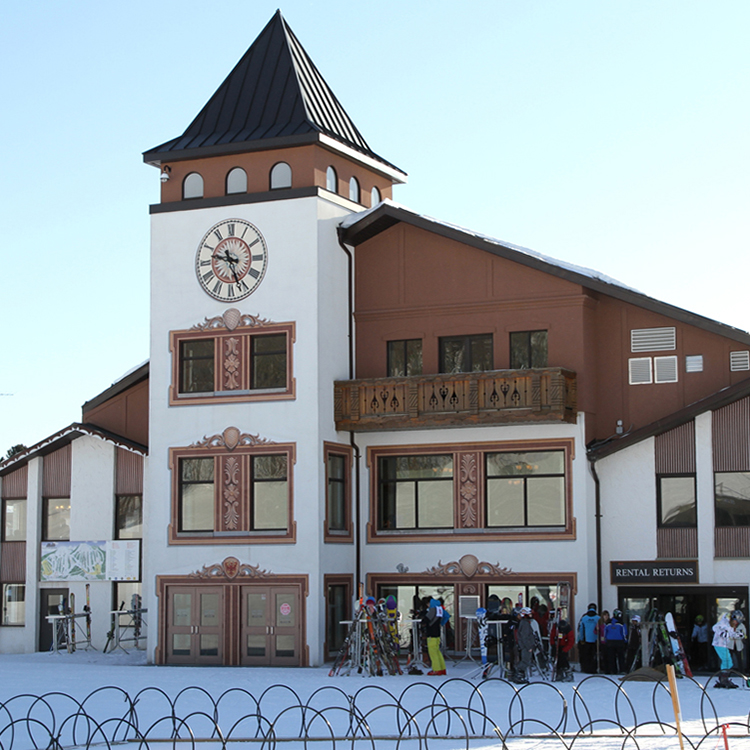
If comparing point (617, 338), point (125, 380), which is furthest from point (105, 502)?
point (617, 338)

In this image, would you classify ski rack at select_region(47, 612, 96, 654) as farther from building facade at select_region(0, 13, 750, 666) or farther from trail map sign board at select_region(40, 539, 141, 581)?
building facade at select_region(0, 13, 750, 666)

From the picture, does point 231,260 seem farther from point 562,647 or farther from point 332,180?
point 562,647

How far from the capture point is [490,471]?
1273 inches

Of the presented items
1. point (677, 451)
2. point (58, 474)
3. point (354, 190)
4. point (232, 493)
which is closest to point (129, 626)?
point (58, 474)

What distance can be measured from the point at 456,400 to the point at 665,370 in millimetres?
5106

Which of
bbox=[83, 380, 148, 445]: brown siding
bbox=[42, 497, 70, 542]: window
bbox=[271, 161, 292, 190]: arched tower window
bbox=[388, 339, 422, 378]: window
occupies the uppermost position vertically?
bbox=[271, 161, 292, 190]: arched tower window

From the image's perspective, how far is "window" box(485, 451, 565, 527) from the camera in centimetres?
3152

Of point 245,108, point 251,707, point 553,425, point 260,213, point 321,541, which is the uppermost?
point 245,108

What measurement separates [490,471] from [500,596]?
3.07 m

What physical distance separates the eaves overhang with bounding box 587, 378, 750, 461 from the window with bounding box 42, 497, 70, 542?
16168 mm

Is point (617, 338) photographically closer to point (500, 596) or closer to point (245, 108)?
point (500, 596)

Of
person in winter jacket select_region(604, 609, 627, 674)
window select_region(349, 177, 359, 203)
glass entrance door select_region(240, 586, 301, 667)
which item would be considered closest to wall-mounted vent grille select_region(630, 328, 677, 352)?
person in winter jacket select_region(604, 609, 627, 674)

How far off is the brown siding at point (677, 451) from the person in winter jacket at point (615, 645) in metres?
2.70

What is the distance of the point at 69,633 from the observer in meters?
36.8
